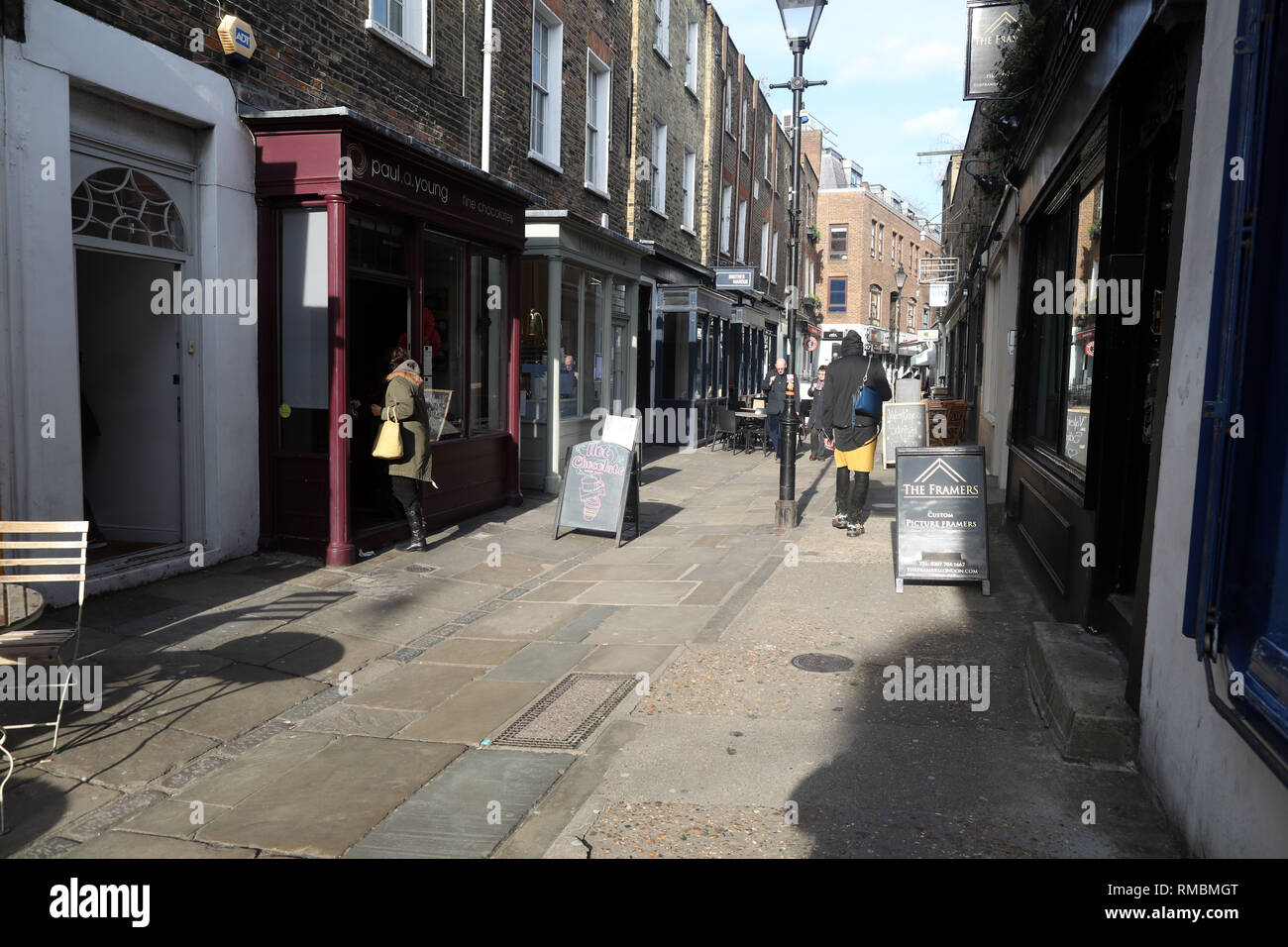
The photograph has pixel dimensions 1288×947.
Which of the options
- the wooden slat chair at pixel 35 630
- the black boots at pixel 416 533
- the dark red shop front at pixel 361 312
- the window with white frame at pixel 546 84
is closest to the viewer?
the wooden slat chair at pixel 35 630

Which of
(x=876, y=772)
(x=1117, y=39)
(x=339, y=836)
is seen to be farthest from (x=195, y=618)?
(x=1117, y=39)

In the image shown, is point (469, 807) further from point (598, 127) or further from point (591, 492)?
point (598, 127)

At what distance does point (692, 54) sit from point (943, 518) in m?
17.5

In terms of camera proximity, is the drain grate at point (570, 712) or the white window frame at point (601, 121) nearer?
the drain grate at point (570, 712)

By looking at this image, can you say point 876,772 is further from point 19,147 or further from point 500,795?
point 19,147

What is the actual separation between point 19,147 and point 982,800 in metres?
6.52

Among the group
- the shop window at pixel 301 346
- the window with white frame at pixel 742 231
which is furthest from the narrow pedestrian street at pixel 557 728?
the window with white frame at pixel 742 231

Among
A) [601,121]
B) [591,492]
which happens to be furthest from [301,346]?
[601,121]

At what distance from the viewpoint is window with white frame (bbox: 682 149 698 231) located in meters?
21.9

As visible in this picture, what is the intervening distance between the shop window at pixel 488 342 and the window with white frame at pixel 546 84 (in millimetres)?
3039

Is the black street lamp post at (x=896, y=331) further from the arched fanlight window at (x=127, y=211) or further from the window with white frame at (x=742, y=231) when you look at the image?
the arched fanlight window at (x=127, y=211)

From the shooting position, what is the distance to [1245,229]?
2.87 m

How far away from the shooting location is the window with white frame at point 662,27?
18828 millimetres

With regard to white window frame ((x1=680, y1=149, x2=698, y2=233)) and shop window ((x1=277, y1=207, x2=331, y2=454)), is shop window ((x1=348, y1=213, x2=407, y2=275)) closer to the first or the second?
shop window ((x1=277, y1=207, x2=331, y2=454))
